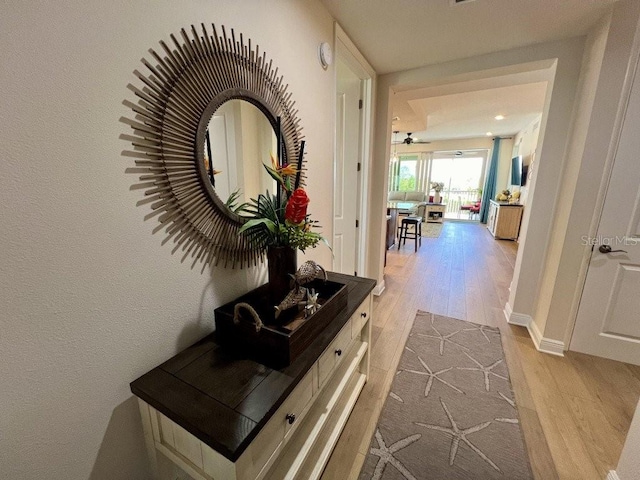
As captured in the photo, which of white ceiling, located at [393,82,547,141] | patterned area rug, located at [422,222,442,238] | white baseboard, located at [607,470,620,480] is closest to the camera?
white baseboard, located at [607,470,620,480]

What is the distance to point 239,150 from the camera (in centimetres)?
115

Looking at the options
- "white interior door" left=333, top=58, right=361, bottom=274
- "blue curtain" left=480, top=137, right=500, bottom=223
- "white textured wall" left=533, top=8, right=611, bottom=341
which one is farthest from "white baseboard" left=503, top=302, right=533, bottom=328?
"blue curtain" left=480, top=137, right=500, bottom=223

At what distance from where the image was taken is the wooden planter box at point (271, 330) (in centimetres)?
88

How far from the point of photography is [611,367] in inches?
76.4

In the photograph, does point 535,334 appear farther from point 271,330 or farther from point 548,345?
point 271,330

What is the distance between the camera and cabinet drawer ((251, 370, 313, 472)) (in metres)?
0.74

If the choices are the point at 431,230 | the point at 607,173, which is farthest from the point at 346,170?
the point at 431,230

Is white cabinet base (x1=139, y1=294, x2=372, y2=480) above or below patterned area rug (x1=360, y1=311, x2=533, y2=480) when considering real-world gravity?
above

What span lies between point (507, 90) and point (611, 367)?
11.6ft

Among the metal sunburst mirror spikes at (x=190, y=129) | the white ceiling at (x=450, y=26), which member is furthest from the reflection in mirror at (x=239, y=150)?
the white ceiling at (x=450, y=26)

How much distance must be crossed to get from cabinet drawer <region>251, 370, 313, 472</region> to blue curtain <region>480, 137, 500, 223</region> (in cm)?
877

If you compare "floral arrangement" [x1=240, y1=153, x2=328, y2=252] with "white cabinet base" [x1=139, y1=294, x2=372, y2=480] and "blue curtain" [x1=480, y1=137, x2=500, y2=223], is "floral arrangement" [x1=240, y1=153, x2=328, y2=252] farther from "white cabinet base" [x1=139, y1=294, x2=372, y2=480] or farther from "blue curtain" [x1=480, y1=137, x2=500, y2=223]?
"blue curtain" [x1=480, y1=137, x2=500, y2=223]

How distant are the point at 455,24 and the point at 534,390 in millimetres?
2539

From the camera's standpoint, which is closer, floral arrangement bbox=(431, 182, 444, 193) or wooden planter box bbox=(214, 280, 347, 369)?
wooden planter box bbox=(214, 280, 347, 369)
